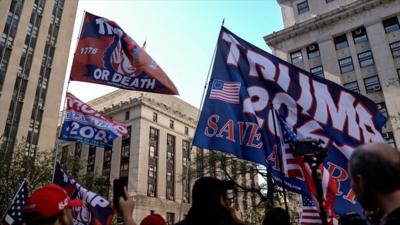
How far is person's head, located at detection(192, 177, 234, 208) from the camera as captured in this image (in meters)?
2.81

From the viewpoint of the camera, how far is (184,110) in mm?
74375

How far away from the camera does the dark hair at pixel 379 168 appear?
1.84 metres

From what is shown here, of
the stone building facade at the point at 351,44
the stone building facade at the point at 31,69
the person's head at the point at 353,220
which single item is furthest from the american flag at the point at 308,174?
the stone building facade at the point at 31,69

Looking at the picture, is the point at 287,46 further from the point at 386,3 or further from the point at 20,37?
the point at 20,37

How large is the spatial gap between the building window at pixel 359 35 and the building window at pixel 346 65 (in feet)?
6.79

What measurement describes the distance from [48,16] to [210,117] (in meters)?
47.1

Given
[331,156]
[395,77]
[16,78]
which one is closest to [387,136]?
[395,77]

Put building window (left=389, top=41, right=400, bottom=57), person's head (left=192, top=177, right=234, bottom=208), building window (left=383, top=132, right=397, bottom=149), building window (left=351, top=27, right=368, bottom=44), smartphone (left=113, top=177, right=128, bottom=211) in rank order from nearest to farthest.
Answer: person's head (left=192, top=177, right=234, bottom=208), smartphone (left=113, top=177, right=128, bottom=211), building window (left=383, top=132, right=397, bottom=149), building window (left=389, top=41, right=400, bottom=57), building window (left=351, top=27, right=368, bottom=44)

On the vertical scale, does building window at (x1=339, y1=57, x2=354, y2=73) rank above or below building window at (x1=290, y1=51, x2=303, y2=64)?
below

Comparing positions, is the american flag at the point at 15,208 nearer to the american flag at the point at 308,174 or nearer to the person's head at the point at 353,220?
the american flag at the point at 308,174

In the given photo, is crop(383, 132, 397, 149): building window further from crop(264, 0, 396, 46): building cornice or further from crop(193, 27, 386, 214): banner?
crop(193, 27, 386, 214): banner

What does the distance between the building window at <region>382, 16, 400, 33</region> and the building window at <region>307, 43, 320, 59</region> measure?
6.60m

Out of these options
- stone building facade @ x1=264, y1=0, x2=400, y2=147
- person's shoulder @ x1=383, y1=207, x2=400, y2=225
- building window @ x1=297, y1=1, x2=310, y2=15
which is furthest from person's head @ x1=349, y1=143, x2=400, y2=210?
building window @ x1=297, y1=1, x2=310, y2=15

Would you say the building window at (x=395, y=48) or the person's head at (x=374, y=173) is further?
the building window at (x=395, y=48)
